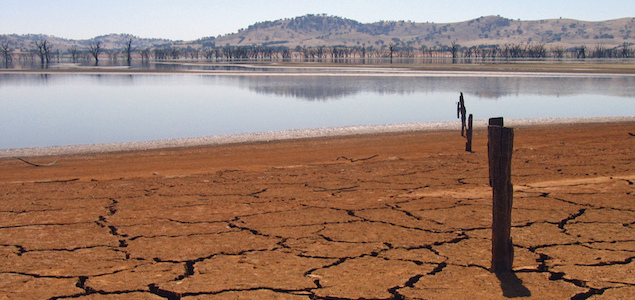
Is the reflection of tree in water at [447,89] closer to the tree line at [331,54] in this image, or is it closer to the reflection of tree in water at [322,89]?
the reflection of tree in water at [322,89]

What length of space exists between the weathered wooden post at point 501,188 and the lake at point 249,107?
490 inches

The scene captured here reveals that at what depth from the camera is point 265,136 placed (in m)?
14.7

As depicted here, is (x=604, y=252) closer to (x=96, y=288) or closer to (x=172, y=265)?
(x=172, y=265)

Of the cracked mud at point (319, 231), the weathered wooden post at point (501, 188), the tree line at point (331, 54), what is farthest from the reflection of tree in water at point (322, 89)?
the tree line at point (331, 54)

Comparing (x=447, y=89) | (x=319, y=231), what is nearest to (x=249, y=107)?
(x=447, y=89)

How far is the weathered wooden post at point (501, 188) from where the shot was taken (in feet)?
13.6

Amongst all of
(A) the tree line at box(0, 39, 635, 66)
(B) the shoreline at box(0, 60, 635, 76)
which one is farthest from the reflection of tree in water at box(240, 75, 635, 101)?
(A) the tree line at box(0, 39, 635, 66)

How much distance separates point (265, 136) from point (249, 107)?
27.0 ft

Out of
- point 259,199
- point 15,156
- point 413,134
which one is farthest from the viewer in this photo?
point 413,134

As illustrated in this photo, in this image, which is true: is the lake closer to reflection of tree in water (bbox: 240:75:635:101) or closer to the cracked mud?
reflection of tree in water (bbox: 240:75:635:101)

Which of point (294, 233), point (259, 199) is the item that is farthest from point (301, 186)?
point (294, 233)

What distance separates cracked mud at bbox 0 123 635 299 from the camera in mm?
4207

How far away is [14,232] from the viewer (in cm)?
567

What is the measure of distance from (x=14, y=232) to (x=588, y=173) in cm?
743
